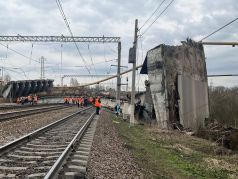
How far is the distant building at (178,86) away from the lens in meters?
28.4

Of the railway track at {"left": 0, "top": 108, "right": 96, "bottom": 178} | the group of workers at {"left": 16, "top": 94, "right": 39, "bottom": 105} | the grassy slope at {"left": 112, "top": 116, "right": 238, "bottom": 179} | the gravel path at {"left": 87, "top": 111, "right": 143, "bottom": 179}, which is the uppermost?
the group of workers at {"left": 16, "top": 94, "right": 39, "bottom": 105}

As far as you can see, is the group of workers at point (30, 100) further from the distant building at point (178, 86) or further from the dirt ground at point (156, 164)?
the dirt ground at point (156, 164)

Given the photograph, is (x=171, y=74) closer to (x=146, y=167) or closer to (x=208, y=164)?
(x=208, y=164)

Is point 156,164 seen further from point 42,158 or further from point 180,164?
point 42,158

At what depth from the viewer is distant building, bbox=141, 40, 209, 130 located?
93.2 feet

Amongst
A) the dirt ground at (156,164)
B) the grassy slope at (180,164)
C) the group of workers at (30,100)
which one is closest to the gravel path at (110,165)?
the dirt ground at (156,164)

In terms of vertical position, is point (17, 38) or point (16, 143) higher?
point (17, 38)

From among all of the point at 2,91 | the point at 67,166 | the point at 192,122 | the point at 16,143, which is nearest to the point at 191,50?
the point at 192,122

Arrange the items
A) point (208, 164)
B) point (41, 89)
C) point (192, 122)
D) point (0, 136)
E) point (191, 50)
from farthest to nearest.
Result: 1. point (41, 89)
2. point (191, 50)
3. point (192, 122)
4. point (0, 136)
5. point (208, 164)

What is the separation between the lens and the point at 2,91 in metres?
73.8

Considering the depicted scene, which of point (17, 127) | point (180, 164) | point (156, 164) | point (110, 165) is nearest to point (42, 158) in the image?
point (110, 165)

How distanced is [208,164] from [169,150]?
294cm

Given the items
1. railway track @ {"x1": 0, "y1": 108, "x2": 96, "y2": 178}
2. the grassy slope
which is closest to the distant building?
the grassy slope

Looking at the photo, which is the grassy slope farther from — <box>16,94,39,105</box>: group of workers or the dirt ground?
<box>16,94,39,105</box>: group of workers
